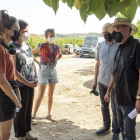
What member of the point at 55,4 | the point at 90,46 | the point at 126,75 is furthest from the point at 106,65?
the point at 90,46

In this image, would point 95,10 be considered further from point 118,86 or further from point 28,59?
point 28,59

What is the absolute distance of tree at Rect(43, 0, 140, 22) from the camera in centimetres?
174

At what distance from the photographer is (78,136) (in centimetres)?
384

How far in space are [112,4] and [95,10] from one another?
0.68 feet

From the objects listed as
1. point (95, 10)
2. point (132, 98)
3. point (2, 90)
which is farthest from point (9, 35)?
point (132, 98)

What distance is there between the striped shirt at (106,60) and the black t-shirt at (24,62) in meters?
1.26

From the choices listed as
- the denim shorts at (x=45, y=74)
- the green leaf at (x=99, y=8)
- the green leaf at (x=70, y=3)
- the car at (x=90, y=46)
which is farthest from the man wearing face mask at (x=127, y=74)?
the car at (x=90, y=46)

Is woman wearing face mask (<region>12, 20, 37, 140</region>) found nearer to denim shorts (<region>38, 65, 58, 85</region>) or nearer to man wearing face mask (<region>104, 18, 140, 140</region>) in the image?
denim shorts (<region>38, 65, 58, 85</region>)

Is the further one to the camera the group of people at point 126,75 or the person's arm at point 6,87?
the group of people at point 126,75

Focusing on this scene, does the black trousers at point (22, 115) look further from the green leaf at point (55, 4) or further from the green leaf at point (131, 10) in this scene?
the green leaf at point (131, 10)

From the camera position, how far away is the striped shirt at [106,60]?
3506mm

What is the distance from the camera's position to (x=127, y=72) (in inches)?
102

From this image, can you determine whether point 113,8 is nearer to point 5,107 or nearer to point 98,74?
point 5,107

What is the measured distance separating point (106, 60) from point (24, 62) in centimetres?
A: 144
